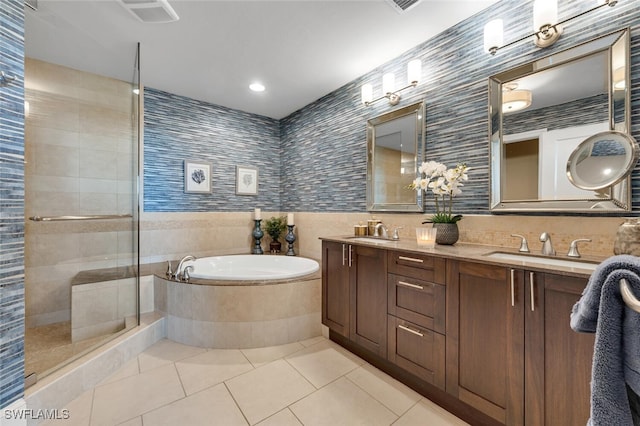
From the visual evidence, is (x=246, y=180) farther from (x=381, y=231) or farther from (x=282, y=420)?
(x=282, y=420)

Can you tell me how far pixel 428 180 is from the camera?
1.87m

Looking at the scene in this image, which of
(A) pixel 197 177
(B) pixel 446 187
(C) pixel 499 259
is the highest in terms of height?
(A) pixel 197 177

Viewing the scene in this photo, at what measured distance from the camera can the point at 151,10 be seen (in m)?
1.81

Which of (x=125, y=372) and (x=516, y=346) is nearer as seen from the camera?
(x=516, y=346)

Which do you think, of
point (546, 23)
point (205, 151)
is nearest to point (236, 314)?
point (205, 151)

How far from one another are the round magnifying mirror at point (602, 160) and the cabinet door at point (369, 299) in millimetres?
1132

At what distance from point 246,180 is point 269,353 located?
2314 mm

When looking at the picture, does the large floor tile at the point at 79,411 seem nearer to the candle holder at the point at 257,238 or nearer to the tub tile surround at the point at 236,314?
the tub tile surround at the point at 236,314

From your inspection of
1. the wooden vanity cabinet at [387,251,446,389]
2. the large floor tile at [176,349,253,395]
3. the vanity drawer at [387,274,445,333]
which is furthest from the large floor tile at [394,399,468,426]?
the large floor tile at [176,349,253,395]

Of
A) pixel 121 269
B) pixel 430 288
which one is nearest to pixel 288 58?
pixel 430 288

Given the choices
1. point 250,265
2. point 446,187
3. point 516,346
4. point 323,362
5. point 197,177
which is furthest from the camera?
point 250,265

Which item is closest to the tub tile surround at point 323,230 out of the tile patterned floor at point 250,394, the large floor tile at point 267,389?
the tile patterned floor at point 250,394

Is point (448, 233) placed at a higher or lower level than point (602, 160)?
lower

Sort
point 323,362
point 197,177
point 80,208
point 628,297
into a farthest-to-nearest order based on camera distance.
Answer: point 197,177 < point 80,208 < point 323,362 < point 628,297
